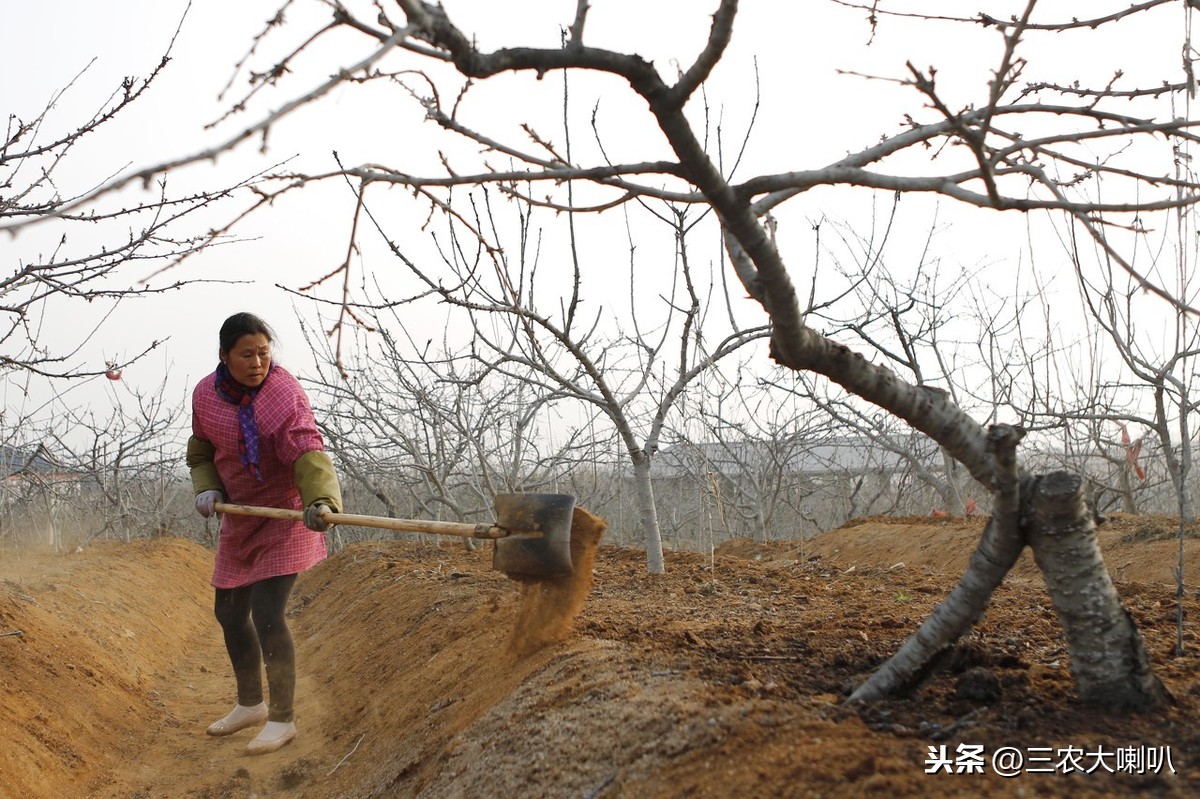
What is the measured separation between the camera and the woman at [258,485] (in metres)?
3.98

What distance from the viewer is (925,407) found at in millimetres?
2373

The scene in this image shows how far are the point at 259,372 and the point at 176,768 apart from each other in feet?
5.87

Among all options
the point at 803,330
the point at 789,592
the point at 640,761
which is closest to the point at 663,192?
the point at 803,330

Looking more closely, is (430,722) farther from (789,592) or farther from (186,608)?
(186,608)

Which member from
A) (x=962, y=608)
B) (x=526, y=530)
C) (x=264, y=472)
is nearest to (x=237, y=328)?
(x=264, y=472)

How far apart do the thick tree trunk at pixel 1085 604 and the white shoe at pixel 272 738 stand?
10.8ft

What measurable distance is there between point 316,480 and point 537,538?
3.27ft

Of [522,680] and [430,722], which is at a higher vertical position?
[522,680]

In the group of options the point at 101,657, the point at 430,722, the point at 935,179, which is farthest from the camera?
the point at 101,657

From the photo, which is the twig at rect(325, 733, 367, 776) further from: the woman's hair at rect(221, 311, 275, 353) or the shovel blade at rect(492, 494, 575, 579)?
the woman's hair at rect(221, 311, 275, 353)

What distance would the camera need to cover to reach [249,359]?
3.98m

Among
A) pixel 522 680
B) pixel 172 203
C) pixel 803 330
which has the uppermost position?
pixel 172 203

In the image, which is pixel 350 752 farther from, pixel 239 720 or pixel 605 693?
pixel 605 693

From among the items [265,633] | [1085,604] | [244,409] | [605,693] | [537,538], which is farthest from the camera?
[265,633]
